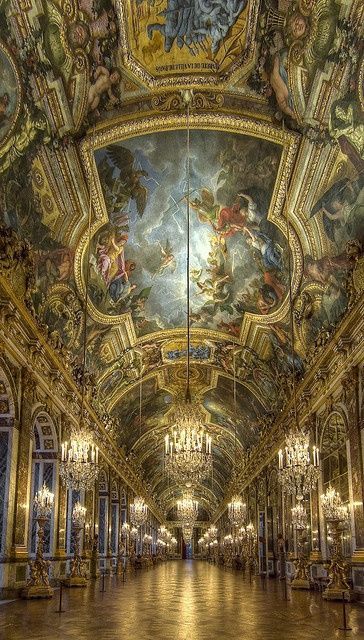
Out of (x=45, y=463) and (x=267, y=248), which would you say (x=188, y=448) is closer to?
(x=267, y=248)

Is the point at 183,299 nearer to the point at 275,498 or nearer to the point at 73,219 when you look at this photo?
the point at 73,219

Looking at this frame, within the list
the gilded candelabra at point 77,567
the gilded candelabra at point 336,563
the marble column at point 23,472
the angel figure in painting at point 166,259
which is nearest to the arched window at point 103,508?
the gilded candelabra at point 77,567

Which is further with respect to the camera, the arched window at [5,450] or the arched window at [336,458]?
the arched window at [336,458]

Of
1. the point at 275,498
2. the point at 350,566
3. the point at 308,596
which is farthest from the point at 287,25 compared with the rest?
the point at 275,498

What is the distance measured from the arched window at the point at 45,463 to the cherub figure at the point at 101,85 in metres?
8.71

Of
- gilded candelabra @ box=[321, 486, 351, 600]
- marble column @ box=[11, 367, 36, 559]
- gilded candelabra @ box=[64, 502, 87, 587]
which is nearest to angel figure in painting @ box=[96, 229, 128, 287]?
marble column @ box=[11, 367, 36, 559]

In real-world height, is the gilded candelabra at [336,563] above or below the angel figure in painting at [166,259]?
below

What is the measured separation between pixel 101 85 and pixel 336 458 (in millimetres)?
10949

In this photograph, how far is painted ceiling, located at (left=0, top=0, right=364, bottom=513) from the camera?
37.1 ft

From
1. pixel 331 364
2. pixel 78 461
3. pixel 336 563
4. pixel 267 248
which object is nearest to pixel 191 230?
pixel 267 248

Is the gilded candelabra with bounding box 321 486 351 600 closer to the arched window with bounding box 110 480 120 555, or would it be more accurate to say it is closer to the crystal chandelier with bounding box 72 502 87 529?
the crystal chandelier with bounding box 72 502 87 529

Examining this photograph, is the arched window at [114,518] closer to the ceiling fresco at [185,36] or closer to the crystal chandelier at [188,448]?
the crystal chandelier at [188,448]

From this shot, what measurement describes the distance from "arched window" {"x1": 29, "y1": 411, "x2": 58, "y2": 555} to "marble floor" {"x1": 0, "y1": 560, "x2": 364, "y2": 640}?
3323 millimetres

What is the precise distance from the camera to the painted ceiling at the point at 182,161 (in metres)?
11.3
